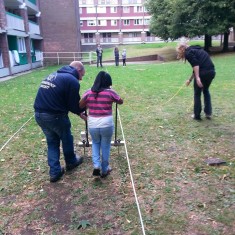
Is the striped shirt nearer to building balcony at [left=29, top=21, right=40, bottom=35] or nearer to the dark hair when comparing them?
the dark hair

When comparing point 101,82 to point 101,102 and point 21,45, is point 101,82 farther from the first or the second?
point 21,45

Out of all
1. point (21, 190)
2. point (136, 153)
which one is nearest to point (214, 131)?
point (136, 153)

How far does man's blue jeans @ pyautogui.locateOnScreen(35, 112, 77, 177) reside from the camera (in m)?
4.41

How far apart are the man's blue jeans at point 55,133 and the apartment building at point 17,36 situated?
18.2 m

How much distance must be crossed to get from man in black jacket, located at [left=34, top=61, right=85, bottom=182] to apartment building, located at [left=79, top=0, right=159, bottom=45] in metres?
66.3

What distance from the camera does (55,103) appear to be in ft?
14.4

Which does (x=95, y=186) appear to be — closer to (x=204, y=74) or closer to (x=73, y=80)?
(x=73, y=80)

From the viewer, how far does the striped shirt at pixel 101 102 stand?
14.0 feet

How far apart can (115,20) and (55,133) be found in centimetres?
6888

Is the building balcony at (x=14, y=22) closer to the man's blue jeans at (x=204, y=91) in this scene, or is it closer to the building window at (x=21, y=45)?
the building window at (x=21, y=45)

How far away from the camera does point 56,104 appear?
14.4 feet

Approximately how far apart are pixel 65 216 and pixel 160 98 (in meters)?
7.32

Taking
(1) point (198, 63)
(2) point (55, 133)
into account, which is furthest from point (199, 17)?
(2) point (55, 133)

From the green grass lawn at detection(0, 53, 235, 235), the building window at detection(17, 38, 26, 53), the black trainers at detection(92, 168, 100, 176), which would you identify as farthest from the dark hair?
the building window at detection(17, 38, 26, 53)
